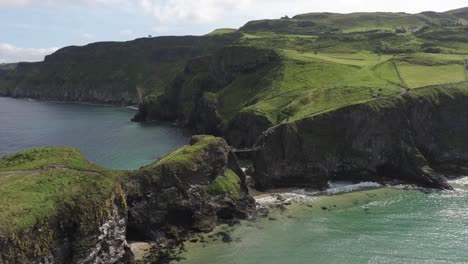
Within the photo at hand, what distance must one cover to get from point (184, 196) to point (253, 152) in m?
27.5

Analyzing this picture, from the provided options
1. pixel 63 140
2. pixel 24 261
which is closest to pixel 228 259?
pixel 24 261

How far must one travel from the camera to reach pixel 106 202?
170ft

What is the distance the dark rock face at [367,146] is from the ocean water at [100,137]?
34427 mm

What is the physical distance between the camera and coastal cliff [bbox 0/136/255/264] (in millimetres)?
45562

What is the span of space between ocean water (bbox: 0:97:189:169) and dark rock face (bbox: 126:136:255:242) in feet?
106

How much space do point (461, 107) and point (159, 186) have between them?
73226 millimetres

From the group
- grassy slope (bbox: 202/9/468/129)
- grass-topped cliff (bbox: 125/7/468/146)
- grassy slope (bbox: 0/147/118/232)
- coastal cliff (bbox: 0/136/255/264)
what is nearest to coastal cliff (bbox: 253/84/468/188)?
grass-topped cliff (bbox: 125/7/468/146)

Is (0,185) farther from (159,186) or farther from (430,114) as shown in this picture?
(430,114)

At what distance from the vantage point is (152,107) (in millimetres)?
178375

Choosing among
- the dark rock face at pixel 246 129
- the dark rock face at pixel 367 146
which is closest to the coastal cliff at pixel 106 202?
the dark rock face at pixel 367 146

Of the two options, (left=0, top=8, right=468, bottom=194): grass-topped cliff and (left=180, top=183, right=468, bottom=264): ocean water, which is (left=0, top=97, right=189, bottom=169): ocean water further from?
(left=180, top=183, right=468, bottom=264): ocean water

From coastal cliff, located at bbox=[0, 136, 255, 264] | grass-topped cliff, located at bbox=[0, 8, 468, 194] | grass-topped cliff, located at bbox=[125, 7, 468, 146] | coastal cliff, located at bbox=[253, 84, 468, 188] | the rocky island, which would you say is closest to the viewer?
coastal cliff, located at bbox=[0, 136, 255, 264]

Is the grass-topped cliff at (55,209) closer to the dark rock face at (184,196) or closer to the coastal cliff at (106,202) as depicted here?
the coastal cliff at (106,202)

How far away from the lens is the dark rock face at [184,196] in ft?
196
